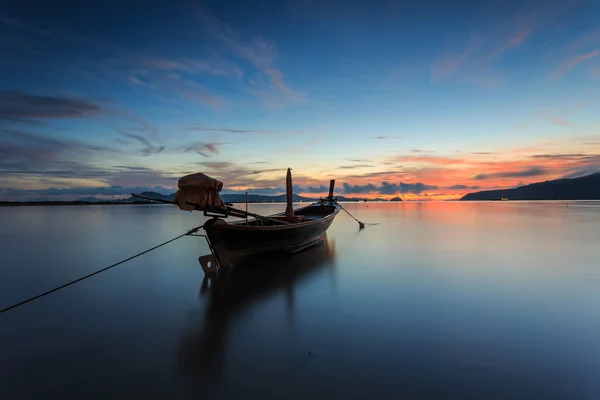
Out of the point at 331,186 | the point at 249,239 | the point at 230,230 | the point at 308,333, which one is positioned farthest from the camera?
the point at 331,186

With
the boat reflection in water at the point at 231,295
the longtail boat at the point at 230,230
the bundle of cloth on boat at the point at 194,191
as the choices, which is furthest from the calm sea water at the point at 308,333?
the bundle of cloth on boat at the point at 194,191

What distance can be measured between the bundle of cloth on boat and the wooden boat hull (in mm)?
2184

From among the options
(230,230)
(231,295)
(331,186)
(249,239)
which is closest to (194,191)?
(230,230)

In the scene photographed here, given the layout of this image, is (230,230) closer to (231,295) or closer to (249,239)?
(249,239)

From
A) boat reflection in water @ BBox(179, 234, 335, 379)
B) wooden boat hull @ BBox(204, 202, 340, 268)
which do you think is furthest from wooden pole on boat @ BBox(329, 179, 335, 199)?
wooden boat hull @ BBox(204, 202, 340, 268)

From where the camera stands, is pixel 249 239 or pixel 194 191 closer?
pixel 194 191

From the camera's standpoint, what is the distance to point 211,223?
1206 cm

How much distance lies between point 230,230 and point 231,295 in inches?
115

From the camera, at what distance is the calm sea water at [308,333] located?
502 cm

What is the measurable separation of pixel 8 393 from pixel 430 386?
21.5 feet

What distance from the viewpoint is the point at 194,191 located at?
9883mm

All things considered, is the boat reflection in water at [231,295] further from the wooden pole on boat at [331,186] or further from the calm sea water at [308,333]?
the wooden pole on boat at [331,186]

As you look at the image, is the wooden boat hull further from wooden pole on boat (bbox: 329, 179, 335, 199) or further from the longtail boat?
wooden pole on boat (bbox: 329, 179, 335, 199)

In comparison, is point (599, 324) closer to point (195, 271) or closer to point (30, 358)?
point (30, 358)
